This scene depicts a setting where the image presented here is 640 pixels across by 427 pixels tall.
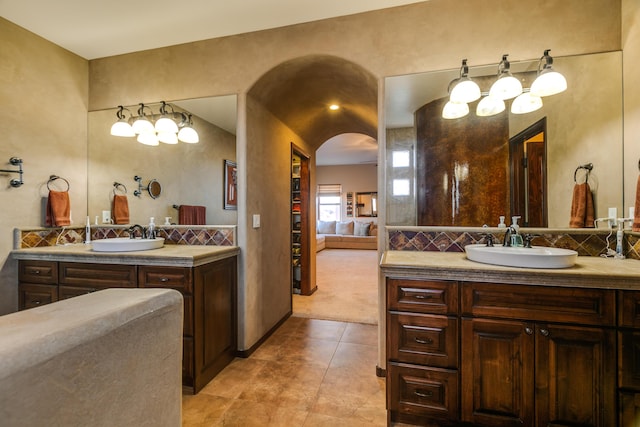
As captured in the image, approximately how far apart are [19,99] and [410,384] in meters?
3.41

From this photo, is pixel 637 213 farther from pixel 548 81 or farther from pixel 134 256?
pixel 134 256

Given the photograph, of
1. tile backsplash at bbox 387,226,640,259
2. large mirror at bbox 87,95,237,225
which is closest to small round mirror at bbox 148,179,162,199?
large mirror at bbox 87,95,237,225

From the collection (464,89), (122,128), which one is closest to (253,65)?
(122,128)

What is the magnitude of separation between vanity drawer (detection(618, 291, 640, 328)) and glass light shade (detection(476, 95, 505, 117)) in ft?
4.09

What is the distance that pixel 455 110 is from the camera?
2006 millimetres

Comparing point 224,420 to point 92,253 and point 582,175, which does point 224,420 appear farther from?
point 582,175

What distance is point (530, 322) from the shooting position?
4.50ft

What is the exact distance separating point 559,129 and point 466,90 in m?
0.68

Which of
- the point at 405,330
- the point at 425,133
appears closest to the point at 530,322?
the point at 405,330

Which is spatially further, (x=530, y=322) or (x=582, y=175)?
(x=582, y=175)

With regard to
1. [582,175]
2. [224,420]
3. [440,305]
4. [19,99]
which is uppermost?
[19,99]

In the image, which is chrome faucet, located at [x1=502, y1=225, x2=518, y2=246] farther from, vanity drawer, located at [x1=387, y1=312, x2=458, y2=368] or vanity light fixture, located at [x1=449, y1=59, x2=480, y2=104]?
vanity light fixture, located at [x1=449, y1=59, x2=480, y2=104]

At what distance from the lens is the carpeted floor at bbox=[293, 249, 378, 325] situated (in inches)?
129

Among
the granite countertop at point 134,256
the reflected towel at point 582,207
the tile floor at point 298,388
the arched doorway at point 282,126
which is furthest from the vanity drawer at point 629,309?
the granite countertop at point 134,256
